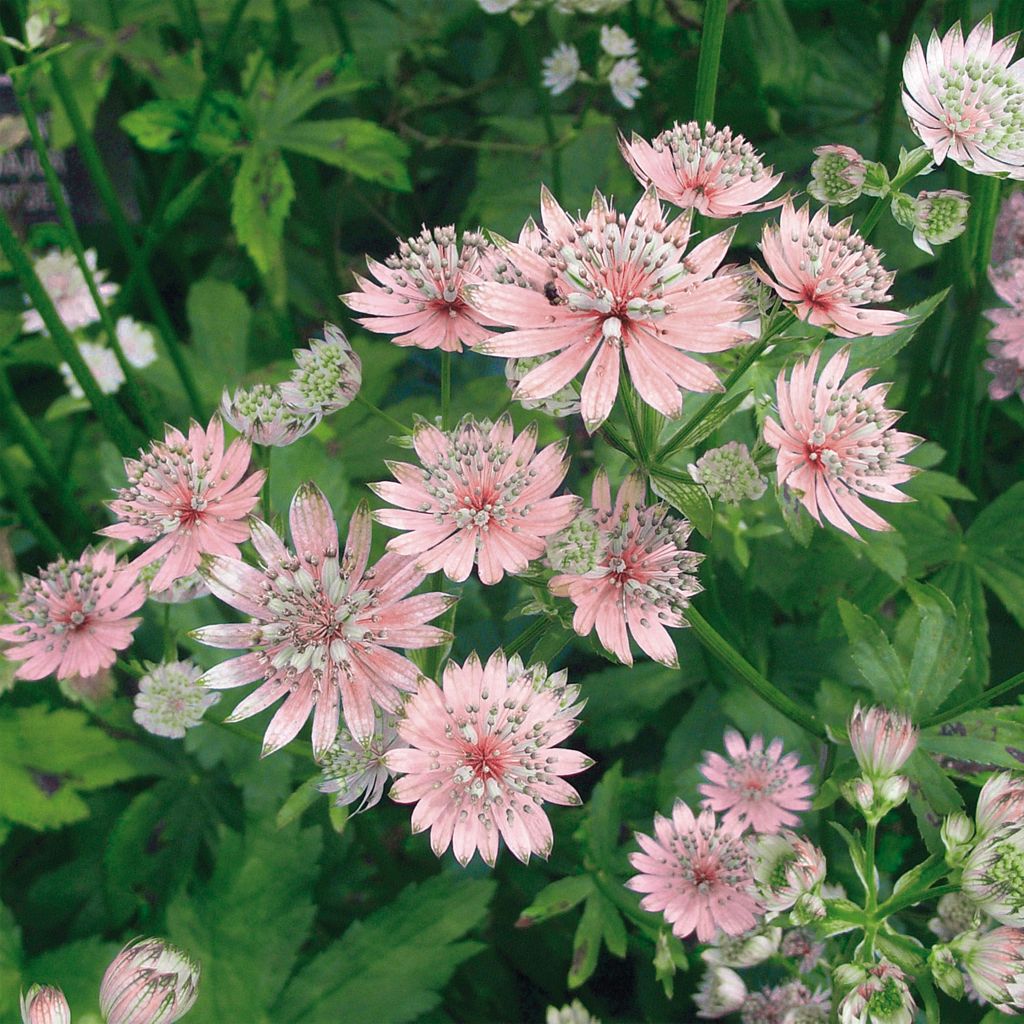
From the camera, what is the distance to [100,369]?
6.84 feet

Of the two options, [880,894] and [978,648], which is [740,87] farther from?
[880,894]

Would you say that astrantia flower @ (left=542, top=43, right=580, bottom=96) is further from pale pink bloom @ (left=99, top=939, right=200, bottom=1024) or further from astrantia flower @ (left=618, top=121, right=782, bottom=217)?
pale pink bloom @ (left=99, top=939, right=200, bottom=1024)

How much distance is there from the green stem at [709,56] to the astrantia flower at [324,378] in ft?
1.58

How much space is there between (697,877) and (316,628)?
0.58 m

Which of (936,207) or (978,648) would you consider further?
(978,648)

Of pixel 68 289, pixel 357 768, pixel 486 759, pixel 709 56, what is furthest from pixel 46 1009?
pixel 68 289

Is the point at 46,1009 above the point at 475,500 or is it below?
below

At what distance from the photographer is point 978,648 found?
1.59 metres

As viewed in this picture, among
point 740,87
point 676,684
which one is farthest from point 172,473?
point 740,87

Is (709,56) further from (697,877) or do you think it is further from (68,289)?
(68,289)

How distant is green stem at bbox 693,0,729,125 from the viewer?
3.73 feet

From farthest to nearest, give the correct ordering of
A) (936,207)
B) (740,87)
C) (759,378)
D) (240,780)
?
(740,87) < (240,780) < (759,378) < (936,207)

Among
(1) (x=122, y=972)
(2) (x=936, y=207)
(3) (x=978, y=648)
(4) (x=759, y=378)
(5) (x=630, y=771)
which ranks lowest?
(5) (x=630, y=771)

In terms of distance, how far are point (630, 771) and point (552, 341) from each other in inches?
51.4
